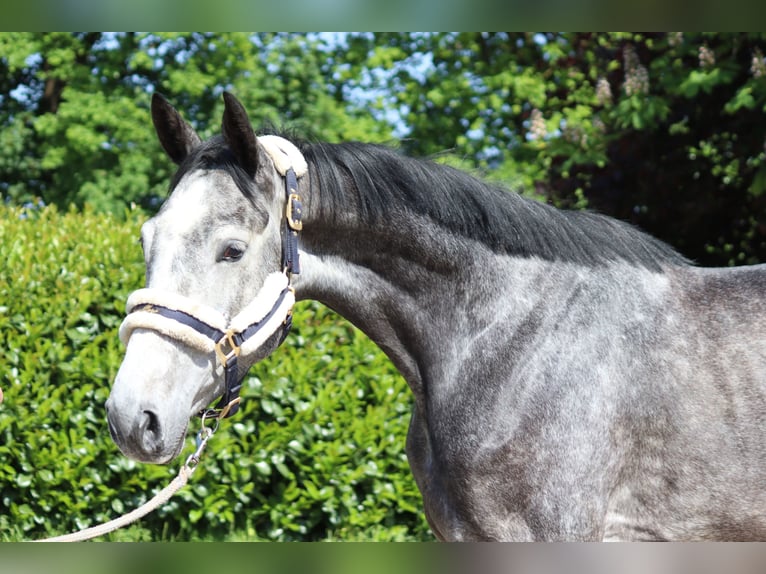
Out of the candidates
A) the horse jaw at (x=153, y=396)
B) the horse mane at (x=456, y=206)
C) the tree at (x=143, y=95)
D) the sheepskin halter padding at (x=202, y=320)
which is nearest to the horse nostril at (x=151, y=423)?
the horse jaw at (x=153, y=396)

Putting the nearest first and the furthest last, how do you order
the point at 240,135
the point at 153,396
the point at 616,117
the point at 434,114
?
1. the point at 153,396
2. the point at 240,135
3. the point at 616,117
4. the point at 434,114

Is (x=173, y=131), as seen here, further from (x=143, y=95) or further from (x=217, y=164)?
(x=143, y=95)

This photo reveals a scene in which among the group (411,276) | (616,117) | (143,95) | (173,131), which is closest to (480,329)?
(411,276)

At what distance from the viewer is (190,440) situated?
5047 mm

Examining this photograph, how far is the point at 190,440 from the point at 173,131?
2.91m

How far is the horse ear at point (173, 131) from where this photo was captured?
2577mm

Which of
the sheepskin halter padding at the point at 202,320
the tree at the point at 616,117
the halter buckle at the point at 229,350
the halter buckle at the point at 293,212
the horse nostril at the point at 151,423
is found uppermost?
the tree at the point at 616,117

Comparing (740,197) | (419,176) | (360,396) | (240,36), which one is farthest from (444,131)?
(419,176)

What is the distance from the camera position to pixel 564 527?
2.28 m

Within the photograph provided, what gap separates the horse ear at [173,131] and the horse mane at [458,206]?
15.8 inches

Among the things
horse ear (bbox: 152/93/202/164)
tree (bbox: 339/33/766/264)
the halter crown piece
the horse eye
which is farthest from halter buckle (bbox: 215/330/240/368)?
tree (bbox: 339/33/766/264)

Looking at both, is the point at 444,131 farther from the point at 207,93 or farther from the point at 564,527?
the point at 564,527

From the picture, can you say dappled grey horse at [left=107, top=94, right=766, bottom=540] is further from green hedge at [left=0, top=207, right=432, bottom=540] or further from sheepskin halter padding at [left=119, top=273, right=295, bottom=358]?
green hedge at [left=0, top=207, right=432, bottom=540]

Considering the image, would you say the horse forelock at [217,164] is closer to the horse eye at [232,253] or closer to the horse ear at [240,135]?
the horse ear at [240,135]
